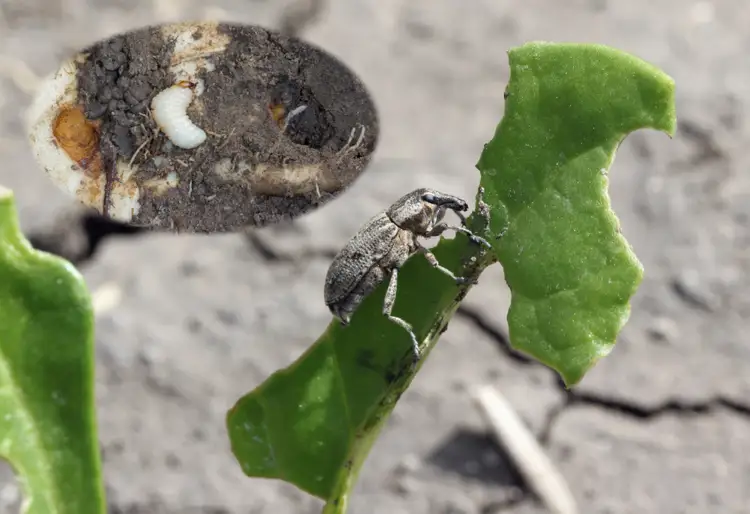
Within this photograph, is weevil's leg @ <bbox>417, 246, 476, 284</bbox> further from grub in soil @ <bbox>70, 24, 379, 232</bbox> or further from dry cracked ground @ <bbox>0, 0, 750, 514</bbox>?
dry cracked ground @ <bbox>0, 0, 750, 514</bbox>

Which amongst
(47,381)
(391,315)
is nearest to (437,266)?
(391,315)

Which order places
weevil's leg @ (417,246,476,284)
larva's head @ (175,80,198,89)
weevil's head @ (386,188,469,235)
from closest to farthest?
weevil's leg @ (417,246,476,284), larva's head @ (175,80,198,89), weevil's head @ (386,188,469,235)

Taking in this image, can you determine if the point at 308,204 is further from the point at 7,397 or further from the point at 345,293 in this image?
the point at 7,397

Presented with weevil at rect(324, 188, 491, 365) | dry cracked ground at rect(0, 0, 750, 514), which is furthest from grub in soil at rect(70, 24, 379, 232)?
dry cracked ground at rect(0, 0, 750, 514)

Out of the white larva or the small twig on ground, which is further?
the small twig on ground

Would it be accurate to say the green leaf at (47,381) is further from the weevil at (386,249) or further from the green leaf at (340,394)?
the weevil at (386,249)

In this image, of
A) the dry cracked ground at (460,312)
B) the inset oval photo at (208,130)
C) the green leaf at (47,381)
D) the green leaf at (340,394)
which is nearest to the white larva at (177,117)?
the inset oval photo at (208,130)

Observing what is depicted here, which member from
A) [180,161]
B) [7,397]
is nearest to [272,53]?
[180,161]

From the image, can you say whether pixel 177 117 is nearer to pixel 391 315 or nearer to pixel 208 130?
pixel 208 130
